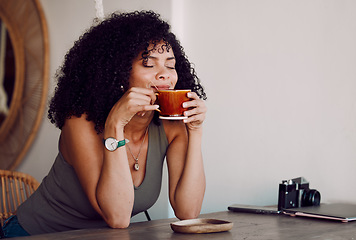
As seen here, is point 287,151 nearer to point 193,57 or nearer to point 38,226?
point 193,57

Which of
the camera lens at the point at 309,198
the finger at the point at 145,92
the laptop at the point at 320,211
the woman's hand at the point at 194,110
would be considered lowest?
the laptop at the point at 320,211

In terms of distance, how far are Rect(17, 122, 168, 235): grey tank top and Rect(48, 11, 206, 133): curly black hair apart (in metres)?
0.19

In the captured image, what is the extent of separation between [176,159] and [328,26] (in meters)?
0.71

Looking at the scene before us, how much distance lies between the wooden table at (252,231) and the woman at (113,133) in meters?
0.21

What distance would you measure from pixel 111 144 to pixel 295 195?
0.59 m

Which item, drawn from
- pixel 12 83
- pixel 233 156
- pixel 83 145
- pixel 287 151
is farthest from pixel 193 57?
pixel 12 83

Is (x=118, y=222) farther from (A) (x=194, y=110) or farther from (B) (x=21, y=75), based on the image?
(B) (x=21, y=75)

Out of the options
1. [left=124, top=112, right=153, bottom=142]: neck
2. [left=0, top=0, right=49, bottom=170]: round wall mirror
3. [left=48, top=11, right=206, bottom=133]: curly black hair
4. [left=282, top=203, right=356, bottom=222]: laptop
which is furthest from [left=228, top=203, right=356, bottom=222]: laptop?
[left=0, top=0, right=49, bottom=170]: round wall mirror

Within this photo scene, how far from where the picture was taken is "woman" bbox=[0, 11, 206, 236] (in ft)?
4.40

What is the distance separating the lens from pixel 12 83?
2.91 m

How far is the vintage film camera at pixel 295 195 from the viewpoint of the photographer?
135 cm

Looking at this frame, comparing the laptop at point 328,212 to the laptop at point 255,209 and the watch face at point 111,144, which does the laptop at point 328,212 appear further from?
the watch face at point 111,144

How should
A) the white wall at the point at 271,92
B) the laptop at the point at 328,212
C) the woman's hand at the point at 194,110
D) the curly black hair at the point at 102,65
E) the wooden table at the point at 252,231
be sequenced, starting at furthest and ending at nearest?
the white wall at the point at 271,92 → the curly black hair at the point at 102,65 → the woman's hand at the point at 194,110 → the laptop at the point at 328,212 → the wooden table at the point at 252,231

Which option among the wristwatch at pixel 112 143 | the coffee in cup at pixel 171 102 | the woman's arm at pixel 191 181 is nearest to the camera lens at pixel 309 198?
the woman's arm at pixel 191 181
